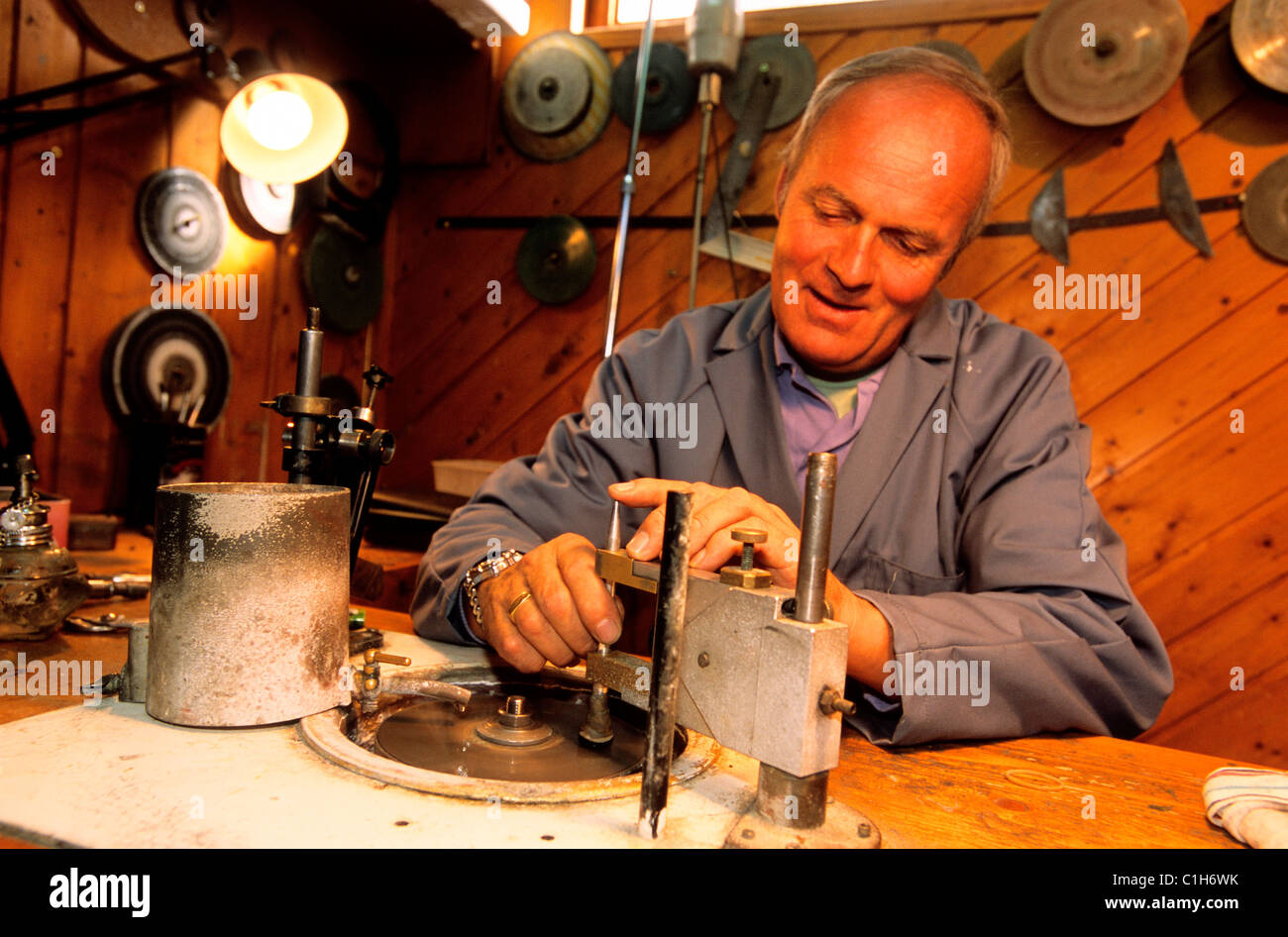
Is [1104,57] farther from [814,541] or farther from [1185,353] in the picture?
[814,541]

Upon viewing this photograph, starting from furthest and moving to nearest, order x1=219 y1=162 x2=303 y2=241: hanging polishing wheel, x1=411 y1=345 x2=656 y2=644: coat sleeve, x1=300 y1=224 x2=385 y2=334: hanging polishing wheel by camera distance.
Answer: x1=300 y1=224 x2=385 y2=334: hanging polishing wheel, x1=219 y1=162 x2=303 y2=241: hanging polishing wheel, x1=411 y1=345 x2=656 y2=644: coat sleeve

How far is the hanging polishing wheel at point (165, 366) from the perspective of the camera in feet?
7.34

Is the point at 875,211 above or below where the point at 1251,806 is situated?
above

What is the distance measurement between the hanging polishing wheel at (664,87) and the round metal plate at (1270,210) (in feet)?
5.33

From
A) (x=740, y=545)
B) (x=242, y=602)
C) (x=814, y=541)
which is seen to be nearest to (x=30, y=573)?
(x=242, y=602)

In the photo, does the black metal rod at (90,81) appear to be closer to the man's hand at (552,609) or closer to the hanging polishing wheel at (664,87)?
the hanging polishing wheel at (664,87)

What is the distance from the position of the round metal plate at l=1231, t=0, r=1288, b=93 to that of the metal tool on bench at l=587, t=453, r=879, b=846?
7.87 ft

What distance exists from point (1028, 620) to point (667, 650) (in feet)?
1.90

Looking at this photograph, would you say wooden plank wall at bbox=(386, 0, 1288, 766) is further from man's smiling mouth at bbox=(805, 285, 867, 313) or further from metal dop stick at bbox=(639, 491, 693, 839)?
metal dop stick at bbox=(639, 491, 693, 839)

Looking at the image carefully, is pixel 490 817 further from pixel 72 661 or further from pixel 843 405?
pixel 843 405

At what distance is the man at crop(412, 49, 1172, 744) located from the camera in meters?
0.90

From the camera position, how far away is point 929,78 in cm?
129

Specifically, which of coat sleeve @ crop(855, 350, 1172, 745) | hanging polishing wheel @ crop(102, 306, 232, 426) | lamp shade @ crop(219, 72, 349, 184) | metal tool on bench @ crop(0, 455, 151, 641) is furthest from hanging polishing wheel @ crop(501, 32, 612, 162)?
metal tool on bench @ crop(0, 455, 151, 641)

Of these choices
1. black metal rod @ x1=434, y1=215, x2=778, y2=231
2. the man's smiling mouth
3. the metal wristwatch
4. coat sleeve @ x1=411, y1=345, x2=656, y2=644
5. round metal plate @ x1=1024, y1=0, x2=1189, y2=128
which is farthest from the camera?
black metal rod @ x1=434, y1=215, x2=778, y2=231
